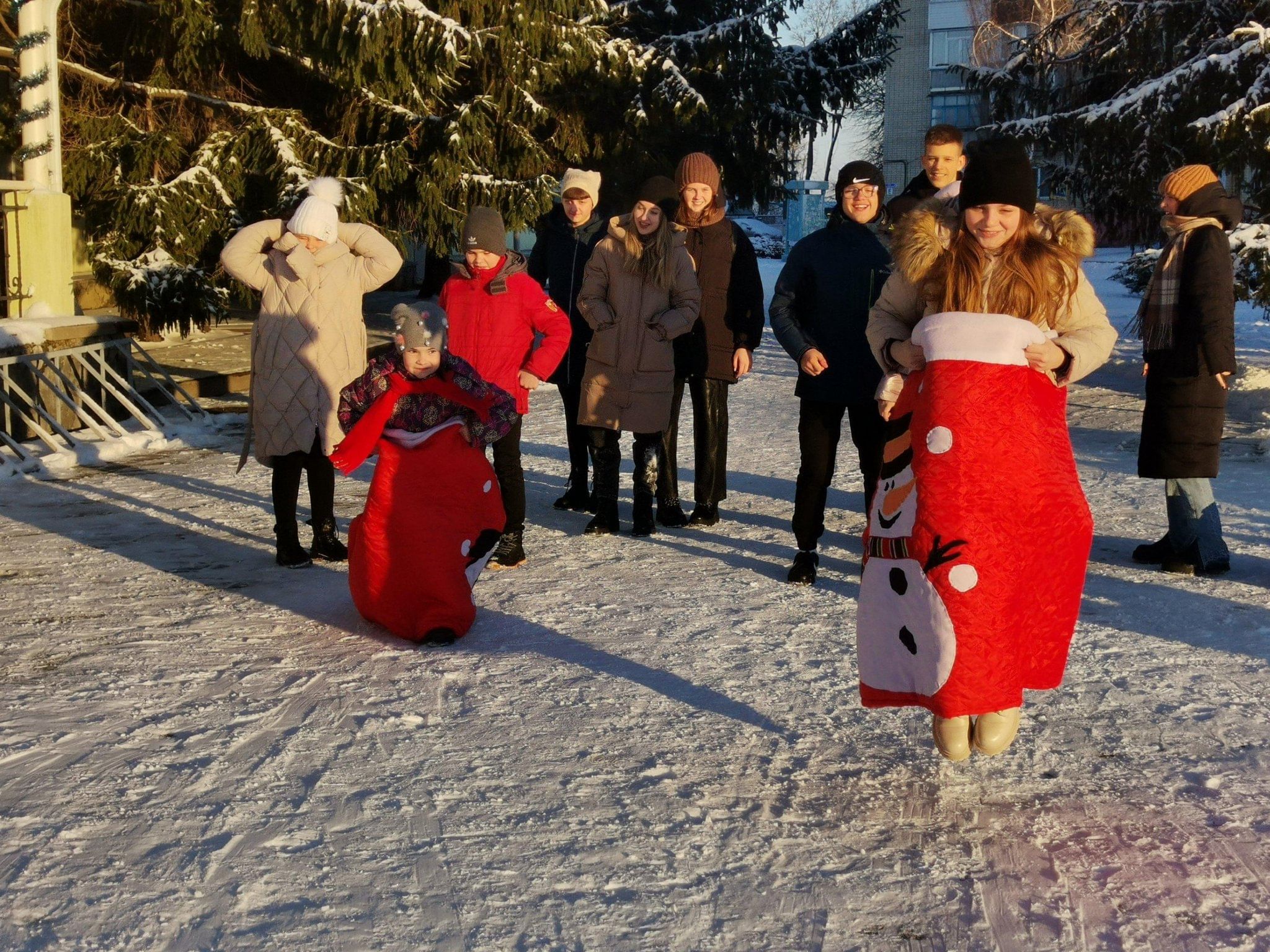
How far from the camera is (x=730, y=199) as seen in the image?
A: 21.6 m

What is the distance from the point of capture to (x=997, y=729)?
391 cm

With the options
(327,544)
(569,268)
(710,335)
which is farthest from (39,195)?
(710,335)

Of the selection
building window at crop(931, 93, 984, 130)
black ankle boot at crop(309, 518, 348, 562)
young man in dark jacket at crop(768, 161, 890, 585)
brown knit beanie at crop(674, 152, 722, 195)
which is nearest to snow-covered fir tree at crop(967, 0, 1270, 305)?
brown knit beanie at crop(674, 152, 722, 195)

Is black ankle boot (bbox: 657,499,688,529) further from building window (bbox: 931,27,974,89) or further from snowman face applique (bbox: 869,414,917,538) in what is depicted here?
building window (bbox: 931,27,974,89)

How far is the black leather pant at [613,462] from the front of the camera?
7535 millimetres

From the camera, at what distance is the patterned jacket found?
5676 millimetres

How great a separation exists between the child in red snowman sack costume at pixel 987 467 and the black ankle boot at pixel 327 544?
12.0 ft

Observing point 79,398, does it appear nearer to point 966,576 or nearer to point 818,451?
point 818,451

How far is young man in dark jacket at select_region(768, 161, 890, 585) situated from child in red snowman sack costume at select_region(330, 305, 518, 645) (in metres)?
1.51

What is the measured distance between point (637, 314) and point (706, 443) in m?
0.90

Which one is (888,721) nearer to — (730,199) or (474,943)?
(474,943)

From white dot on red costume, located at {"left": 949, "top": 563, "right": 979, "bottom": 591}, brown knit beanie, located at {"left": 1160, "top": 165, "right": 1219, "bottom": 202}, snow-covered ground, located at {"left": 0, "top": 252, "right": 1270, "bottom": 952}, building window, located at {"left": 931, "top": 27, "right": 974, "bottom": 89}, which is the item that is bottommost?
snow-covered ground, located at {"left": 0, "top": 252, "right": 1270, "bottom": 952}

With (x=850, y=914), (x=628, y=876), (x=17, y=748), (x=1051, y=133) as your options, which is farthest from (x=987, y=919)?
(x=1051, y=133)

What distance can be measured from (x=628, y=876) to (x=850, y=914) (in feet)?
1.76
